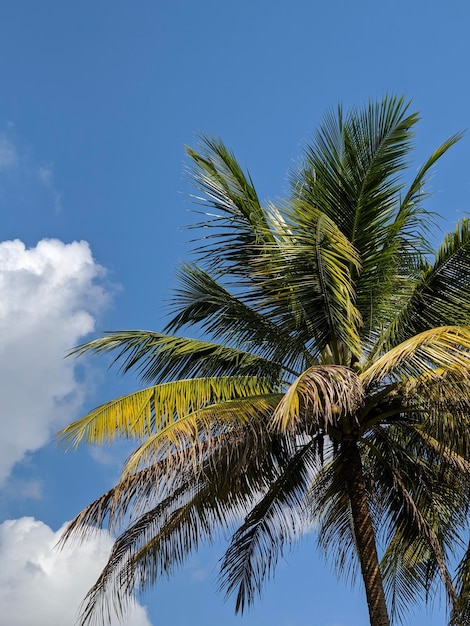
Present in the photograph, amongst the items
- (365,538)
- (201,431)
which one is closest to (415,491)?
(365,538)

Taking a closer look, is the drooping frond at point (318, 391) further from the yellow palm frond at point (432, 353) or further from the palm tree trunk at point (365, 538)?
the palm tree trunk at point (365, 538)

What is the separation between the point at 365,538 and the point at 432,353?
2.48 metres

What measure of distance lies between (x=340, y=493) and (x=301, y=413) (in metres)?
2.79

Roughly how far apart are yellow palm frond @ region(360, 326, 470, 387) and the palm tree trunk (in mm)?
1467

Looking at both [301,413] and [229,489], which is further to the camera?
[229,489]

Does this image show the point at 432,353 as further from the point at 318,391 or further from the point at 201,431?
the point at 201,431

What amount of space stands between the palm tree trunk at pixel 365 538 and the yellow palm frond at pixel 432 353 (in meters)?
1.47

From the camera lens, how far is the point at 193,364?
1030 centimetres

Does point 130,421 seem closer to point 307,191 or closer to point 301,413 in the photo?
point 301,413

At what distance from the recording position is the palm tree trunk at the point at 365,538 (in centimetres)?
892

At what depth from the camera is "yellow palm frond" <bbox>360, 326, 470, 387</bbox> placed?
7922mm

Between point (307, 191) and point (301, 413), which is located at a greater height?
point (307, 191)

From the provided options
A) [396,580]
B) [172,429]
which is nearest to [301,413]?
[172,429]

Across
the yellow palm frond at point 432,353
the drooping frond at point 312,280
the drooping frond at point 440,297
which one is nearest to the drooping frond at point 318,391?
the yellow palm frond at point 432,353
